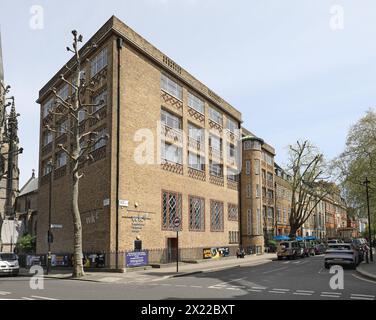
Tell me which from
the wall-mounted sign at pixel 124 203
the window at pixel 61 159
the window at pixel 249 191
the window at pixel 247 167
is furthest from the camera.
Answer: the window at pixel 247 167

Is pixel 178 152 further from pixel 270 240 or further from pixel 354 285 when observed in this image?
pixel 270 240

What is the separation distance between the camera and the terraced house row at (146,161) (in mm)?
30062

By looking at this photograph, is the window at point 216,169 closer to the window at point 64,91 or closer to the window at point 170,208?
the window at point 170,208

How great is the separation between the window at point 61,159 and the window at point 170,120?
10098mm

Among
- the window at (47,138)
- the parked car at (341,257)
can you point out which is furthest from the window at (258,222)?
the window at (47,138)

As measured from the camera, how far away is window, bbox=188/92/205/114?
4062cm

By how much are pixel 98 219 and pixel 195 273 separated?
8.73 metres

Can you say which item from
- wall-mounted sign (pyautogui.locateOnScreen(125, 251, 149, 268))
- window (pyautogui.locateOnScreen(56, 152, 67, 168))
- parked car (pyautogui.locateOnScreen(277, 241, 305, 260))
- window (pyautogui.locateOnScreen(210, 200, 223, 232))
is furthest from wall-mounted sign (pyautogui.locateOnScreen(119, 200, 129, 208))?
parked car (pyautogui.locateOnScreen(277, 241, 305, 260))

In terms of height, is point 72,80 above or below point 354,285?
above

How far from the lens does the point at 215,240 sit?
137ft

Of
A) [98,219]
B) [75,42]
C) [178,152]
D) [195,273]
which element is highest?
[75,42]

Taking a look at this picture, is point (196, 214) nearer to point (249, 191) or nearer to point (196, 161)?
point (196, 161)
